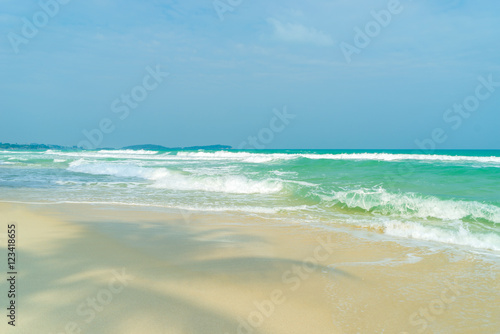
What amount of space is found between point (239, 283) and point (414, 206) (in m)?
6.46

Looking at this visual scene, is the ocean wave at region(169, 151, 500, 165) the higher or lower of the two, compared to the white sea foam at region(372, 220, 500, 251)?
higher

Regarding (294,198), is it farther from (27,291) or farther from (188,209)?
(27,291)

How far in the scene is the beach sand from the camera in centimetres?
273

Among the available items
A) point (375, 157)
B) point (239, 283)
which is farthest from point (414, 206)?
point (375, 157)

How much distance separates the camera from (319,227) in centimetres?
667

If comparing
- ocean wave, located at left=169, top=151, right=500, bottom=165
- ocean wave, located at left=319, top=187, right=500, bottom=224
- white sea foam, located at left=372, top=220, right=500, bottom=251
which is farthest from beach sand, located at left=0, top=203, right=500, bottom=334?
ocean wave, located at left=169, top=151, right=500, bottom=165

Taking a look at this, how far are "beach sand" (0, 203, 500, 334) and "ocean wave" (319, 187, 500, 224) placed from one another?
2.97 meters

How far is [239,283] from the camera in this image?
3561 millimetres

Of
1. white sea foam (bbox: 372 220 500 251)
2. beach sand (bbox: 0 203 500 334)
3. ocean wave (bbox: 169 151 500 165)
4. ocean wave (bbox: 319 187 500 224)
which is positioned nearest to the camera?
beach sand (bbox: 0 203 500 334)

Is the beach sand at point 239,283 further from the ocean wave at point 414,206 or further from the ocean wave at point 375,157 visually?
the ocean wave at point 375,157

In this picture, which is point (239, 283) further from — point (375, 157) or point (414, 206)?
point (375, 157)

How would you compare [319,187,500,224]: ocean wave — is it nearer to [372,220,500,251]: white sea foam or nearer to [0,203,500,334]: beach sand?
[372,220,500,251]: white sea foam

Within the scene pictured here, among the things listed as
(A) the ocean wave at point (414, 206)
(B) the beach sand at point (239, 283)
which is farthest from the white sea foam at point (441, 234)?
(A) the ocean wave at point (414, 206)

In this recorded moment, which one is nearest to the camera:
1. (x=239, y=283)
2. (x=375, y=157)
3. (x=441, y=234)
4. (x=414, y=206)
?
(x=239, y=283)
